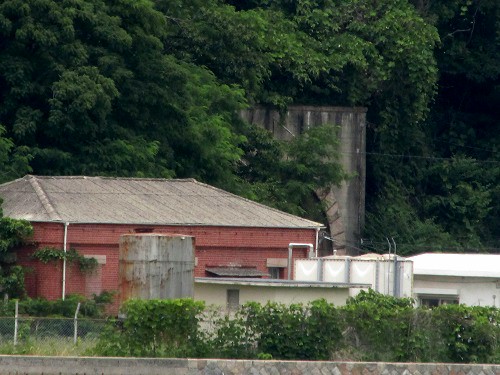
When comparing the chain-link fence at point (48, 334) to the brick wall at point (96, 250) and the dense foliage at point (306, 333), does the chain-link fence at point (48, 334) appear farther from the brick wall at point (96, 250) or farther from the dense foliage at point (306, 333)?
the brick wall at point (96, 250)

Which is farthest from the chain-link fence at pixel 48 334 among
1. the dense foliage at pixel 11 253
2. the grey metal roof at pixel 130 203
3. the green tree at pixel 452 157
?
the green tree at pixel 452 157

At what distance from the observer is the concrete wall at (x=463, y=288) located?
32.1 m

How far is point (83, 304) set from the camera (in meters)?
29.9

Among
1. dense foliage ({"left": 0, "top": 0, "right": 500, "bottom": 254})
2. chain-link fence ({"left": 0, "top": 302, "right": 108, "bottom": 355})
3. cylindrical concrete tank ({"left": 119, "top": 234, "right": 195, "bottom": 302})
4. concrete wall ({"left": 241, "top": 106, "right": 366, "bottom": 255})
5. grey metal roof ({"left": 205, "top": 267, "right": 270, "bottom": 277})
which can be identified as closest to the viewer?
chain-link fence ({"left": 0, "top": 302, "right": 108, "bottom": 355})

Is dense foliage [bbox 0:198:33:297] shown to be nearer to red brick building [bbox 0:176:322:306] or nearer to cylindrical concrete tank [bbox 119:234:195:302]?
red brick building [bbox 0:176:322:306]

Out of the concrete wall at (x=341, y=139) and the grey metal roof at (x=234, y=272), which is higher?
the concrete wall at (x=341, y=139)

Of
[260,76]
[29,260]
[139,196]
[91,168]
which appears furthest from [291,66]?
[29,260]

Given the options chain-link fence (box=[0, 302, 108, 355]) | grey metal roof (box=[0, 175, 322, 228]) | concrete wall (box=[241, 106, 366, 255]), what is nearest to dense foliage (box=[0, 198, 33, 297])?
grey metal roof (box=[0, 175, 322, 228])

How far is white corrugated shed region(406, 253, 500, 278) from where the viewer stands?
1260 inches

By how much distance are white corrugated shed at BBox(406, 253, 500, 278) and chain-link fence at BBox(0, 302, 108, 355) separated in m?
10.6

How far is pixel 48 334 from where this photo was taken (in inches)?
939

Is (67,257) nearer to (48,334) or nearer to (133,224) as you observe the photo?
(133,224)

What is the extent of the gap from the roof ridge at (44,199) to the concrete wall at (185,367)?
944cm

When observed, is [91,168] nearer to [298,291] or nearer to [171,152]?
[171,152]
